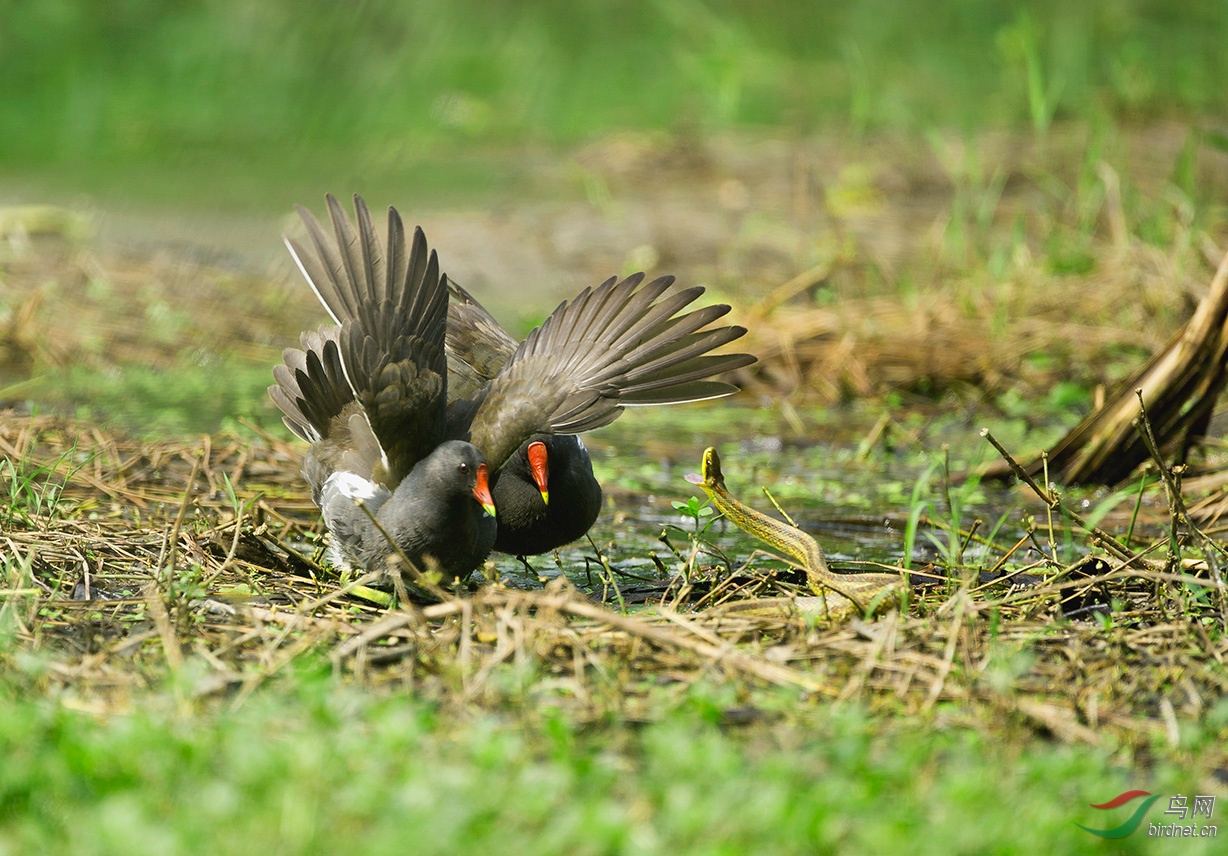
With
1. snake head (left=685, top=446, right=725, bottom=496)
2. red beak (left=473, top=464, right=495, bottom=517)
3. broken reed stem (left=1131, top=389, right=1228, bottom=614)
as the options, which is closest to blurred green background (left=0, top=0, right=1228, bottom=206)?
red beak (left=473, top=464, right=495, bottom=517)

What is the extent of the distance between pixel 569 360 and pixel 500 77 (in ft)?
30.1

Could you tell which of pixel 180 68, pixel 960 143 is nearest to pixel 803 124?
pixel 960 143

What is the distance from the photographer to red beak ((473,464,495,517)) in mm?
3541

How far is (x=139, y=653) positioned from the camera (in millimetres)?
3041

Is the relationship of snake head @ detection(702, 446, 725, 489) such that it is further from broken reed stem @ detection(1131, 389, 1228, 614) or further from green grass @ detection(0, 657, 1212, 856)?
broken reed stem @ detection(1131, 389, 1228, 614)

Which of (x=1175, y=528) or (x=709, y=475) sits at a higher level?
(x=709, y=475)

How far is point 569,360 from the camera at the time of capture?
401cm

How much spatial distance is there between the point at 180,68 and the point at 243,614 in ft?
7.32

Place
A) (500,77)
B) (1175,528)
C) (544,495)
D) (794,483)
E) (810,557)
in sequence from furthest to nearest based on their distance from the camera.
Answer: (500,77), (794,483), (544,495), (810,557), (1175,528)

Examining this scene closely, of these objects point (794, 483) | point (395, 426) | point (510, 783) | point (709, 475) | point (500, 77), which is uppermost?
point (500, 77)

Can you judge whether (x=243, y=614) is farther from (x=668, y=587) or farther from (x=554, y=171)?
(x=554, y=171)

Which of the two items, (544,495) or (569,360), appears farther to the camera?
(569,360)

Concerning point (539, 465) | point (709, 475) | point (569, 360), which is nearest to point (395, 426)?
point (539, 465)

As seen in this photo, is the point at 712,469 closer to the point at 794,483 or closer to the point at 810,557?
the point at 810,557
